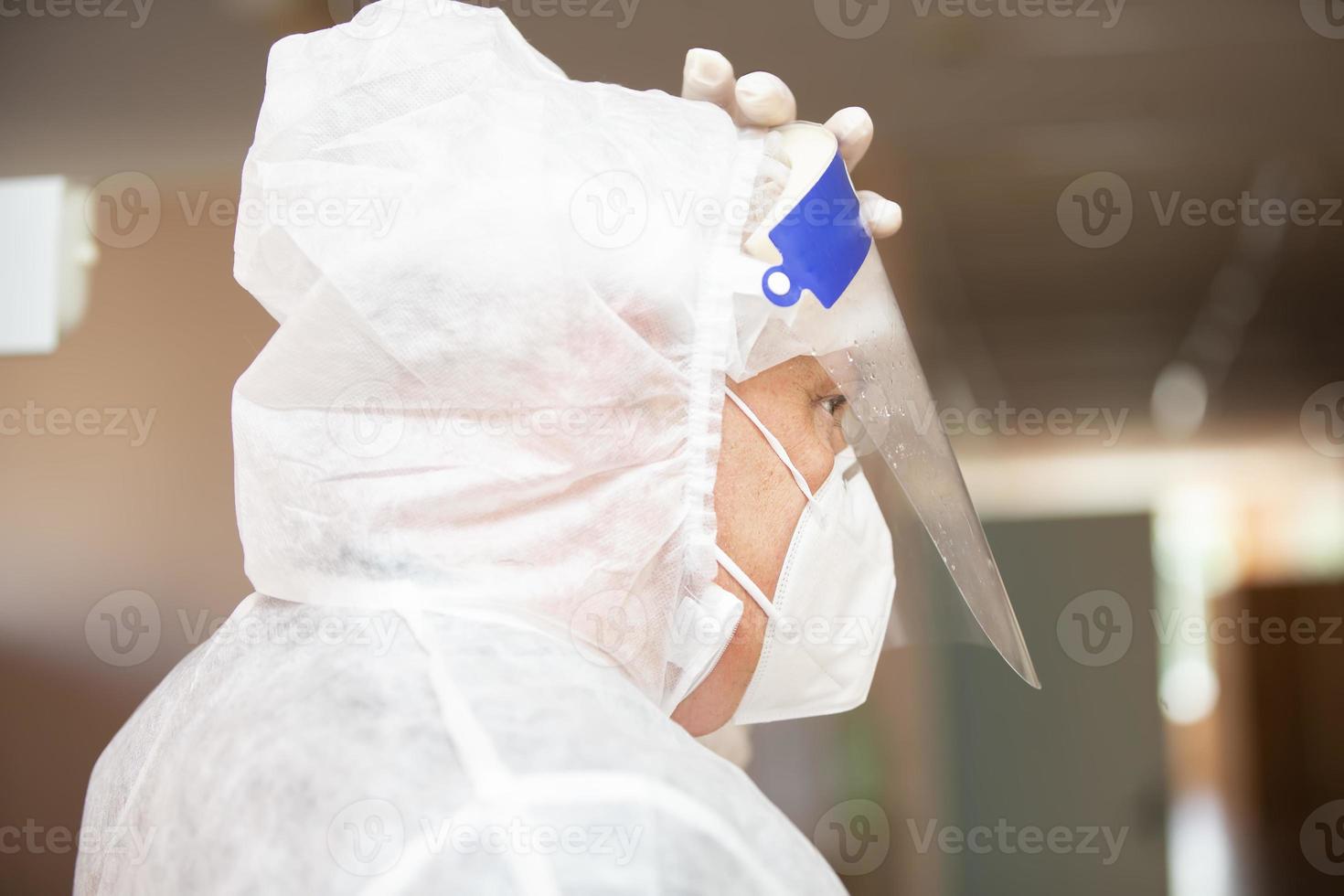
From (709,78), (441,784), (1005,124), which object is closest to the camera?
(441,784)

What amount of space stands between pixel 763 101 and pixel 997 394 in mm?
2795

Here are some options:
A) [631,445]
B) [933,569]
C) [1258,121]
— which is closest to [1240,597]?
[1258,121]

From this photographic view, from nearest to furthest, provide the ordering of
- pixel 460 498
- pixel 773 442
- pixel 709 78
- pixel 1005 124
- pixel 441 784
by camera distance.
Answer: pixel 441 784 < pixel 460 498 < pixel 773 442 < pixel 709 78 < pixel 1005 124

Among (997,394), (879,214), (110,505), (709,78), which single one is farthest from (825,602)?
(997,394)

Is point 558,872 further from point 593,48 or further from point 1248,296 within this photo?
point 1248,296

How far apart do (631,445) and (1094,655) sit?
3.01m

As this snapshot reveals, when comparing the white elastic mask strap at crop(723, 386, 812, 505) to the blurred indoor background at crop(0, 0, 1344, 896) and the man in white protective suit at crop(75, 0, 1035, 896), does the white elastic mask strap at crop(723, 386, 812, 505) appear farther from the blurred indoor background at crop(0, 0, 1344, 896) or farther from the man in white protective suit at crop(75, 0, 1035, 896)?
the blurred indoor background at crop(0, 0, 1344, 896)

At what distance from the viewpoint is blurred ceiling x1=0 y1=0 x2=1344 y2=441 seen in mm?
1712

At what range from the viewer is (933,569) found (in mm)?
1158

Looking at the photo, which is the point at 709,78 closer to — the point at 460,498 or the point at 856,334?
the point at 856,334

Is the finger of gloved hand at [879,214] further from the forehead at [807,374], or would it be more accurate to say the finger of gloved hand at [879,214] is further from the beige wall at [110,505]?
the beige wall at [110,505]

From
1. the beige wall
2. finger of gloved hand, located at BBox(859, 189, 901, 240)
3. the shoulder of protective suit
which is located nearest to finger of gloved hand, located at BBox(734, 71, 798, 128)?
finger of gloved hand, located at BBox(859, 189, 901, 240)

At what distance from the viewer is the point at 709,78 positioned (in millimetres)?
891

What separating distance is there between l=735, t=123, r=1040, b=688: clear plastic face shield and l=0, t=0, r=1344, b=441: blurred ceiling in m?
1.07
